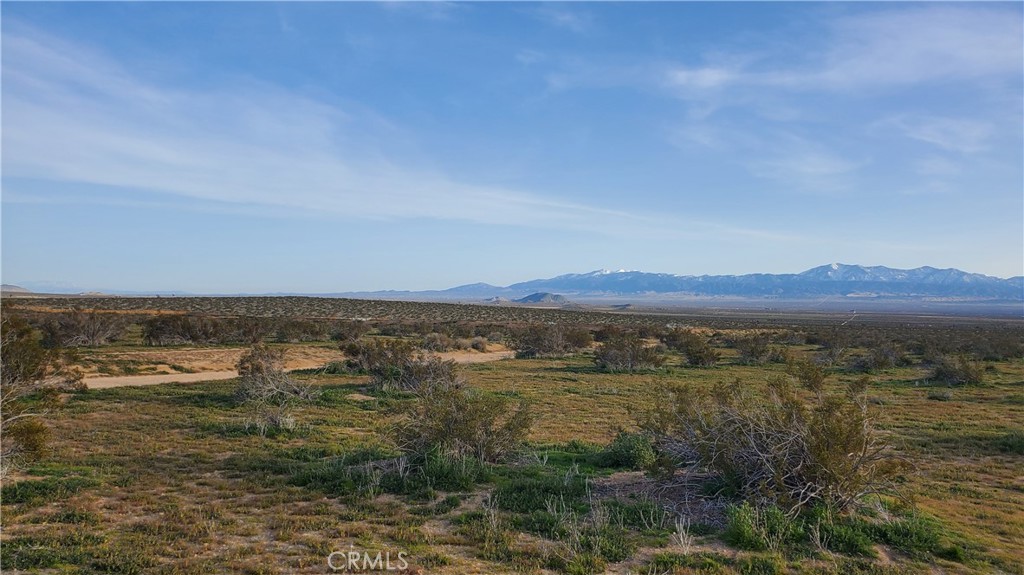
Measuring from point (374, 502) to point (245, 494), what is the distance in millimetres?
2156

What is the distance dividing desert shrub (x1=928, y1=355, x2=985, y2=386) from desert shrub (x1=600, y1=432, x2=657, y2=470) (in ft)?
72.4

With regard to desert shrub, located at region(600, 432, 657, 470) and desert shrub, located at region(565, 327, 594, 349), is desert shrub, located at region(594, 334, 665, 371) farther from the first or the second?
desert shrub, located at region(600, 432, 657, 470)

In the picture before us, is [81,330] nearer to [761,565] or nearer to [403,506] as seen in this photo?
[403,506]

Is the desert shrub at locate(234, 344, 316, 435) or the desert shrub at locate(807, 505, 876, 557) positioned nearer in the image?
the desert shrub at locate(807, 505, 876, 557)

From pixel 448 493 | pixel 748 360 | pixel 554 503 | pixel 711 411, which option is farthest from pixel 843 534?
pixel 748 360

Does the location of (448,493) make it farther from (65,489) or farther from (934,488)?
(934,488)

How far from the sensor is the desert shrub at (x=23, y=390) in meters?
9.05

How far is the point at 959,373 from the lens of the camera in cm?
2486

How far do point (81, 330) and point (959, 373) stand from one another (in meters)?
45.2

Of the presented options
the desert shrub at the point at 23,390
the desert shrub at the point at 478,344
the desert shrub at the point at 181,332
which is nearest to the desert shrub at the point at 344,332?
the desert shrub at the point at 181,332

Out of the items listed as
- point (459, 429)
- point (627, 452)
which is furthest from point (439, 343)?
point (627, 452)

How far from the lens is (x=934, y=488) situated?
991 cm

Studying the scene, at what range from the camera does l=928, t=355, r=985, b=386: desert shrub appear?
24.6 meters

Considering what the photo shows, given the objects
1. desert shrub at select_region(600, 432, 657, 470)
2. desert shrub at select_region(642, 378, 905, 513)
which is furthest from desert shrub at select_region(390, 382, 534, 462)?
desert shrub at select_region(642, 378, 905, 513)
